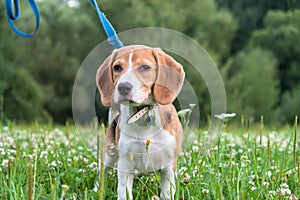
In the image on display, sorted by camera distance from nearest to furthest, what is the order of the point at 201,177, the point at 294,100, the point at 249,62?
1. the point at 201,177
2. the point at 294,100
3. the point at 249,62

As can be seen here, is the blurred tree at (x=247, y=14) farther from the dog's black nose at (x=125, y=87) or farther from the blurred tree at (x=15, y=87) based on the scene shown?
the dog's black nose at (x=125, y=87)

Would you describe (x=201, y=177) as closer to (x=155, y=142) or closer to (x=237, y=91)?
(x=155, y=142)

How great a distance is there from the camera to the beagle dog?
7.37ft

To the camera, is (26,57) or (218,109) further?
(26,57)

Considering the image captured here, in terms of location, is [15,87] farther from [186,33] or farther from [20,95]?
[186,33]

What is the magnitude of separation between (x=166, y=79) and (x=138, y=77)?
21 cm

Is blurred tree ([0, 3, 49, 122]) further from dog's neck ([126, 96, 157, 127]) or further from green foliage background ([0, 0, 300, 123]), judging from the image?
dog's neck ([126, 96, 157, 127])

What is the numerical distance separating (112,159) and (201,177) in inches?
24.0

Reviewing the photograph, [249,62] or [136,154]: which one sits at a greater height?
[249,62]

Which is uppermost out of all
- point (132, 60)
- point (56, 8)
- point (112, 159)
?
point (56, 8)

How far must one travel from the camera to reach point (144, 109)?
244 centimetres

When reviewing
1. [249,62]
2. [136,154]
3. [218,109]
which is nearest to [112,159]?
[136,154]

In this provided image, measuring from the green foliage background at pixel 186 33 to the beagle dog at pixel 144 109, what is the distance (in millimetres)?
15394

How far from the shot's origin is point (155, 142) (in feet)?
8.15
